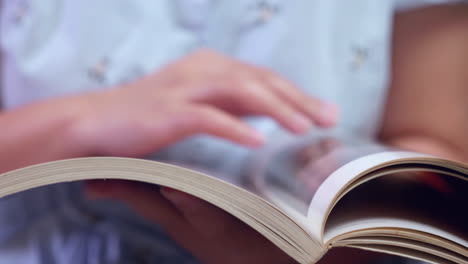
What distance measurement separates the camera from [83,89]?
558mm

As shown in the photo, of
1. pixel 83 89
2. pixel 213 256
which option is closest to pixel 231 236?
pixel 213 256

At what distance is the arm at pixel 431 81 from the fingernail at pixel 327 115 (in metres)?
0.08

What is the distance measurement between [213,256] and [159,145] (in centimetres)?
15


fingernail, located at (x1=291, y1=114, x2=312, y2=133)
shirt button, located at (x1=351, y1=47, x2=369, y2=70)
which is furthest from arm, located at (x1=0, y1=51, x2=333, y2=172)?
shirt button, located at (x1=351, y1=47, x2=369, y2=70)

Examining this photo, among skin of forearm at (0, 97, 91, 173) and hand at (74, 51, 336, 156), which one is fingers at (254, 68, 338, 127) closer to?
hand at (74, 51, 336, 156)

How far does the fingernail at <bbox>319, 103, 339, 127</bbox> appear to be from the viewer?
490 mm

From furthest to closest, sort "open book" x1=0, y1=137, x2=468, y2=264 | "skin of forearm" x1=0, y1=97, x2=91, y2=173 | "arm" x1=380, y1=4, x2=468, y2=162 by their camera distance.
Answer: "arm" x1=380, y1=4, x2=468, y2=162 < "skin of forearm" x1=0, y1=97, x2=91, y2=173 < "open book" x1=0, y1=137, x2=468, y2=264

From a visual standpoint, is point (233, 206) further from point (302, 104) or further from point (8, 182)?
point (302, 104)

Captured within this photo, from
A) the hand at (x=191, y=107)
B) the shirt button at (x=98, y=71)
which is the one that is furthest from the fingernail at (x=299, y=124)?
the shirt button at (x=98, y=71)

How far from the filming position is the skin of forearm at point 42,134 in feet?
1.39

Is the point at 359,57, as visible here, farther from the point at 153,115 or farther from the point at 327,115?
the point at 153,115

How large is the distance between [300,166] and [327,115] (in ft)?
0.43

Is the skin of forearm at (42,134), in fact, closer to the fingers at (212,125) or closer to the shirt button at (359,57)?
the fingers at (212,125)

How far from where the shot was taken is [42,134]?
435mm
